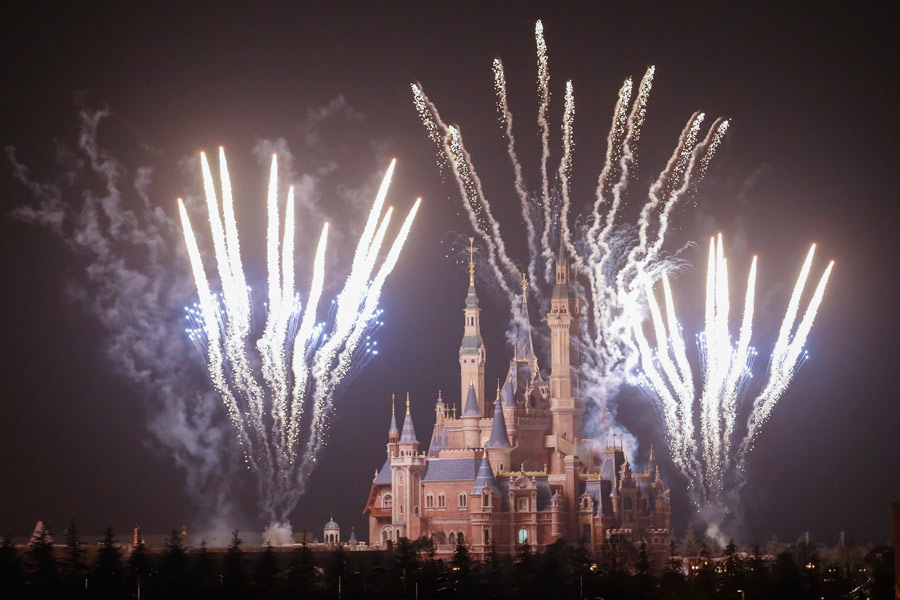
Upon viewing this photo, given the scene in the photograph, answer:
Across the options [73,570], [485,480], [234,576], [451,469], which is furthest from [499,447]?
[234,576]

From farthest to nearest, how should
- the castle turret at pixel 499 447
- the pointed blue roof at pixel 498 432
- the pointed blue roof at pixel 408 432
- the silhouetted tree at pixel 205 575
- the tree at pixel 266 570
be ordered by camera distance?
the pointed blue roof at pixel 408 432
the pointed blue roof at pixel 498 432
the castle turret at pixel 499 447
the tree at pixel 266 570
the silhouetted tree at pixel 205 575

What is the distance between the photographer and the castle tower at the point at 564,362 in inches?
7766

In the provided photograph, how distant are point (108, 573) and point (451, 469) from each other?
6019cm

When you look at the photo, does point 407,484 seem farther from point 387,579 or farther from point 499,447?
point 387,579

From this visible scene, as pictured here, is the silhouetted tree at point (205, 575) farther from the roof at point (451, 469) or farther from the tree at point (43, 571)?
the roof at point (451, 469)

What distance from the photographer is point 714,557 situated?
603 ft

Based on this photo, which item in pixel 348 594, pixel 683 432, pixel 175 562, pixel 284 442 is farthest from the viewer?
pixel 683 432

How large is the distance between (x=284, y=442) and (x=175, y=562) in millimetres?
18748

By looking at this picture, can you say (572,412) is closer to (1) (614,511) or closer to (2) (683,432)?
(1) (614,511)

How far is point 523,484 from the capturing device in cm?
18912

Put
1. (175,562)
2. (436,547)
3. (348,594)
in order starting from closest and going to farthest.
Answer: (348,594) → (175,562) → (436,547)

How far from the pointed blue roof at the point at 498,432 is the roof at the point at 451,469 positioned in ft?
8.26

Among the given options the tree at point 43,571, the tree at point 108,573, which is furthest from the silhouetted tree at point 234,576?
the tree at point 43,571

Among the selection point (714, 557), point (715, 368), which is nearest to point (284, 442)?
point (715, 368)
